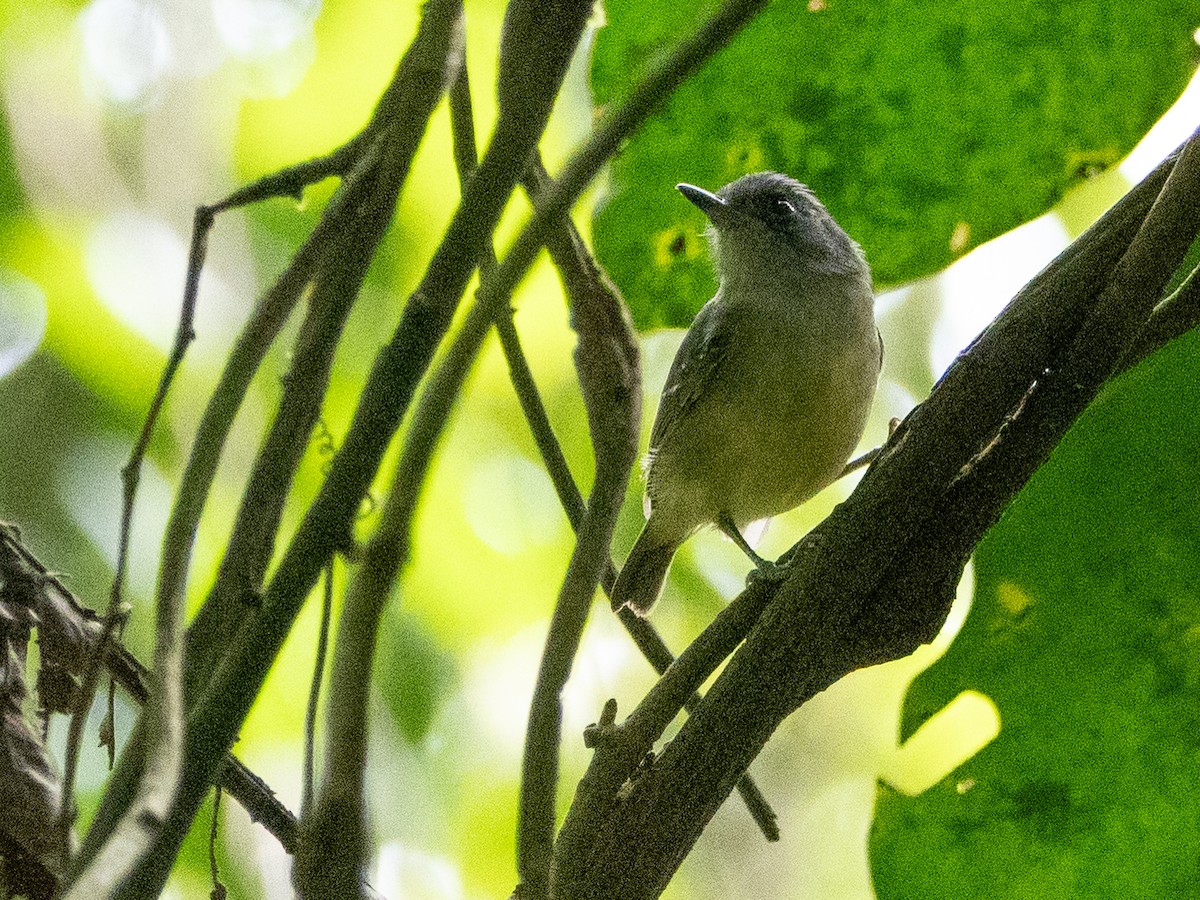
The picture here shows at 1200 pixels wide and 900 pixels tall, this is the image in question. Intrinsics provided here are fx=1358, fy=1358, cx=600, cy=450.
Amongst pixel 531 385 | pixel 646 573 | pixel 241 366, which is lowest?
pixel 646 573

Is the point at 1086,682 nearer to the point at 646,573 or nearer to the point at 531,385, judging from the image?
Result: the point at 531,385

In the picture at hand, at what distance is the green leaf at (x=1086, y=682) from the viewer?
87.8 inches

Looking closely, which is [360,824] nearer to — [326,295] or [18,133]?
[326,295]

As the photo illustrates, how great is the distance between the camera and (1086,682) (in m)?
2.28

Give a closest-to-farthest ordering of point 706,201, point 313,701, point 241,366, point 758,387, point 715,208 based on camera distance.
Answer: point 241,366, point 313,701, point 706,201, point 758,387, point 715,208

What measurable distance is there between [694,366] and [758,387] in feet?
0.85

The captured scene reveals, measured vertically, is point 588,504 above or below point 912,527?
above

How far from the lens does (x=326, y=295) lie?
1.88 metres

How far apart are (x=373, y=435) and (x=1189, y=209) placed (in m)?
1.01

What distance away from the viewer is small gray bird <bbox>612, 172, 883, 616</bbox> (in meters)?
3.88

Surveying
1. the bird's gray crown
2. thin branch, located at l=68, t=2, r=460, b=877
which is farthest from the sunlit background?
thin branch, located at l=68, t=2, r=460, b=877

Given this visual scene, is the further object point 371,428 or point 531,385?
point 531,385

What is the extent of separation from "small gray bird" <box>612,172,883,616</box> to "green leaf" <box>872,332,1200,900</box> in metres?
1.56

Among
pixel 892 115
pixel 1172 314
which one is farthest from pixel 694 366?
pixel 1172 314
